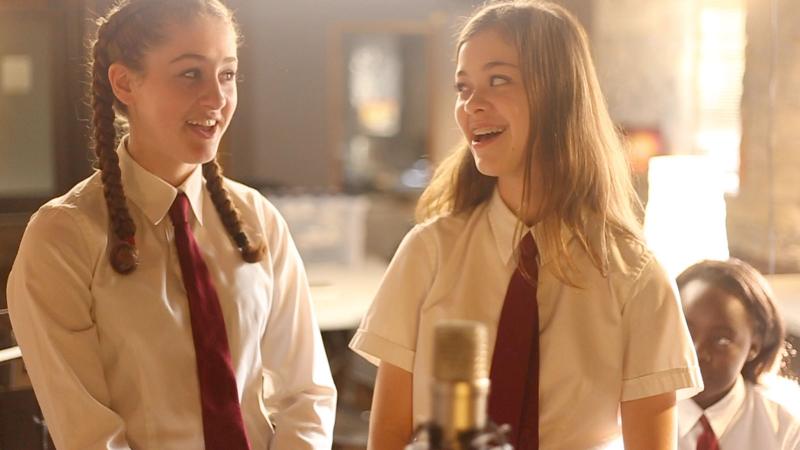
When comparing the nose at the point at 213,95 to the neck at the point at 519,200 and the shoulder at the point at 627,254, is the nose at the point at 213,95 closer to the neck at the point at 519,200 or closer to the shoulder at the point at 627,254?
the neck at the point at 519,200

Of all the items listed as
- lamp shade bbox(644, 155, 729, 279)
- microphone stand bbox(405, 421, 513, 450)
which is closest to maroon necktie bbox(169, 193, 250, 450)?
microphone stand bbox(405, 421, 513, 450)

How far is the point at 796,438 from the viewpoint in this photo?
1.97m

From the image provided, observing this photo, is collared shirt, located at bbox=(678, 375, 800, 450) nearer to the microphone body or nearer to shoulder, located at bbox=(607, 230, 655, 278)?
shoulder, located at bbox=(607, 230, 655, 278)

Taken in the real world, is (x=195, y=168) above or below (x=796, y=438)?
above

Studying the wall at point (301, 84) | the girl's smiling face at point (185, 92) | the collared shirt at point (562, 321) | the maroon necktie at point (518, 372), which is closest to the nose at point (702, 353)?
the collared shirt at point (562, 321)

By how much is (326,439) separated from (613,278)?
548 millimetres

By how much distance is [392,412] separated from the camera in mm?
1608

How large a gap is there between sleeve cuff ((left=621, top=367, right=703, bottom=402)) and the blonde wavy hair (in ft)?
0.58

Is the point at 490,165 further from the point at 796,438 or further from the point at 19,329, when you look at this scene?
the point at 796,438

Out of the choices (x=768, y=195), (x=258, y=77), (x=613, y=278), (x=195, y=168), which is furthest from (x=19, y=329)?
(x=258, y=77)

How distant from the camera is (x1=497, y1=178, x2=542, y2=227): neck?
1.62 m

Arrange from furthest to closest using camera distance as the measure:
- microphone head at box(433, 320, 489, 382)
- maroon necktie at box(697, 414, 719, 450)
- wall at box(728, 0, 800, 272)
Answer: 1. wall at box(728, 0, 800, 272)
2. maroon necktie at box(697, 414, 719, 450)
3. microphone head at box(433, 320, 489, 382)

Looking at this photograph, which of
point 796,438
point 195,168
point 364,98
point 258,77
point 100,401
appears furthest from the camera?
point 364,98

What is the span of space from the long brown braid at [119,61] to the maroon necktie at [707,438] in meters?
1.14
